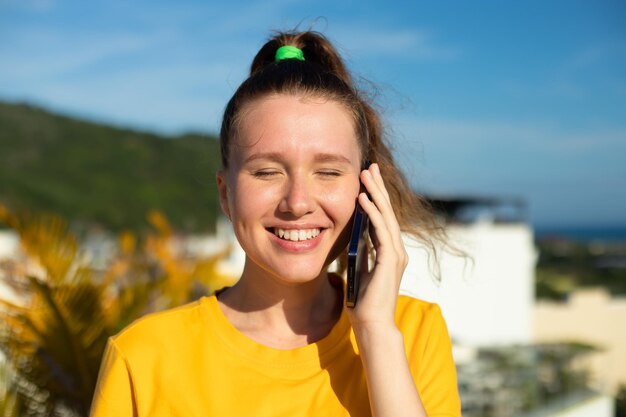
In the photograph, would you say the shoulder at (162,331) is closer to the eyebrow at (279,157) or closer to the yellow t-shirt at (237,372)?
the yellow t-shirt at (237,372)

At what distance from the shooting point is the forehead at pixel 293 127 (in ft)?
6.24

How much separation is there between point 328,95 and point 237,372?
78 cm

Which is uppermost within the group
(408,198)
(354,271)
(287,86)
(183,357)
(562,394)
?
(287,86)

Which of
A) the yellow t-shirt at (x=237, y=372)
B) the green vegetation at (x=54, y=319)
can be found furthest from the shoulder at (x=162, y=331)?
the green vegetation at (x=54, y=319)

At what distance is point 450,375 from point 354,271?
0.40 m

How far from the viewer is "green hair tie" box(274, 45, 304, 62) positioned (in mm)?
2211

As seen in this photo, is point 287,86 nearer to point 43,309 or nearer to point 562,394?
point 43,309

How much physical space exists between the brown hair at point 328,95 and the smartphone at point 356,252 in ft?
0.76

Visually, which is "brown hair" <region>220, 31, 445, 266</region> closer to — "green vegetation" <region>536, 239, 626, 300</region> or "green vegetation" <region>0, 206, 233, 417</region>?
"green vegetation" <region>0, 206, 233, 417</region>

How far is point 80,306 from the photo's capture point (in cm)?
457

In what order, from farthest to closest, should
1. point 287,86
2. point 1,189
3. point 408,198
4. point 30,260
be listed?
1. point 1,189
2. point 30,260
3. point 408,198
4. point 287,86

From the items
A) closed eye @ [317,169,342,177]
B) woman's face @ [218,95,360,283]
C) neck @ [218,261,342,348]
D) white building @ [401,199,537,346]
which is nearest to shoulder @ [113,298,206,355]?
neck @ [218,261,342,348]

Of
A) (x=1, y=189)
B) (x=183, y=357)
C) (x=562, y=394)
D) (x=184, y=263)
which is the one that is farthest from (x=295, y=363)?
(x=1, y=189)

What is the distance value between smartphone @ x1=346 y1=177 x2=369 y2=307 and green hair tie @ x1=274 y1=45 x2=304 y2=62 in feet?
1.73
